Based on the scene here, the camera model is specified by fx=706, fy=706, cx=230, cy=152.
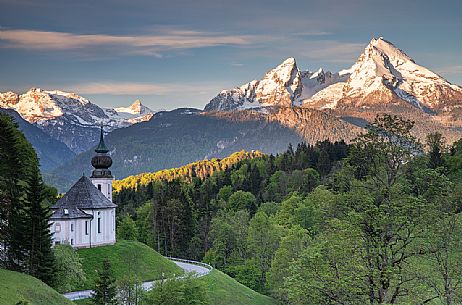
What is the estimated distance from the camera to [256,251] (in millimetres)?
101688

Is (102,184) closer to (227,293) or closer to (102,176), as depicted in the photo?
(102,176)

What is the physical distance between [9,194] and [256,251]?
4884 centimetres

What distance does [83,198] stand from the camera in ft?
281

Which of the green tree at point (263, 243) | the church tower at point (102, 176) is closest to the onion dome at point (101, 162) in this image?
the church tower at point (102, 176)

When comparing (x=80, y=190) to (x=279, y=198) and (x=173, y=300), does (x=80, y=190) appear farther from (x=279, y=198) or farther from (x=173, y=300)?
(x=279, y=198)

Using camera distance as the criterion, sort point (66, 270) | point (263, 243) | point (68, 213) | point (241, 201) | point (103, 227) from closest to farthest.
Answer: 1. point (66, 270)
2. point (68, 213)
3. point (103, 227)
4. point (263, 243)
5. point (241, 201)

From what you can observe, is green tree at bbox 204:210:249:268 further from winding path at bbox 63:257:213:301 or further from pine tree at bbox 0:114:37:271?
pine tree at bbox 0:114:37:271

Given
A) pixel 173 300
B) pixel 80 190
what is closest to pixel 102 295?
pixel 173 300

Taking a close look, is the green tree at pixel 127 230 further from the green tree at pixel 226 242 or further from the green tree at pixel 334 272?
the green tree at pixel 334 272

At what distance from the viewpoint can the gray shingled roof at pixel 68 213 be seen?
81312 millimetres

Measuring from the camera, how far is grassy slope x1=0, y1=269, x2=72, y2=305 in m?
46.5

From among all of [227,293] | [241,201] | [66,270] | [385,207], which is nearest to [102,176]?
[227,293]

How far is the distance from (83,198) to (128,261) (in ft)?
34.9

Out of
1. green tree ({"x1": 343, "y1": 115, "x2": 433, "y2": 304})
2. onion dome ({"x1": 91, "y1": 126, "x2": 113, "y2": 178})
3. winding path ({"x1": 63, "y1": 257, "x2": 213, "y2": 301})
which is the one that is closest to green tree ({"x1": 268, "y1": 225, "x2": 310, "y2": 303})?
winding path ({"x1": 63, "y1": 257, "x2": 213, "y2": 301})
